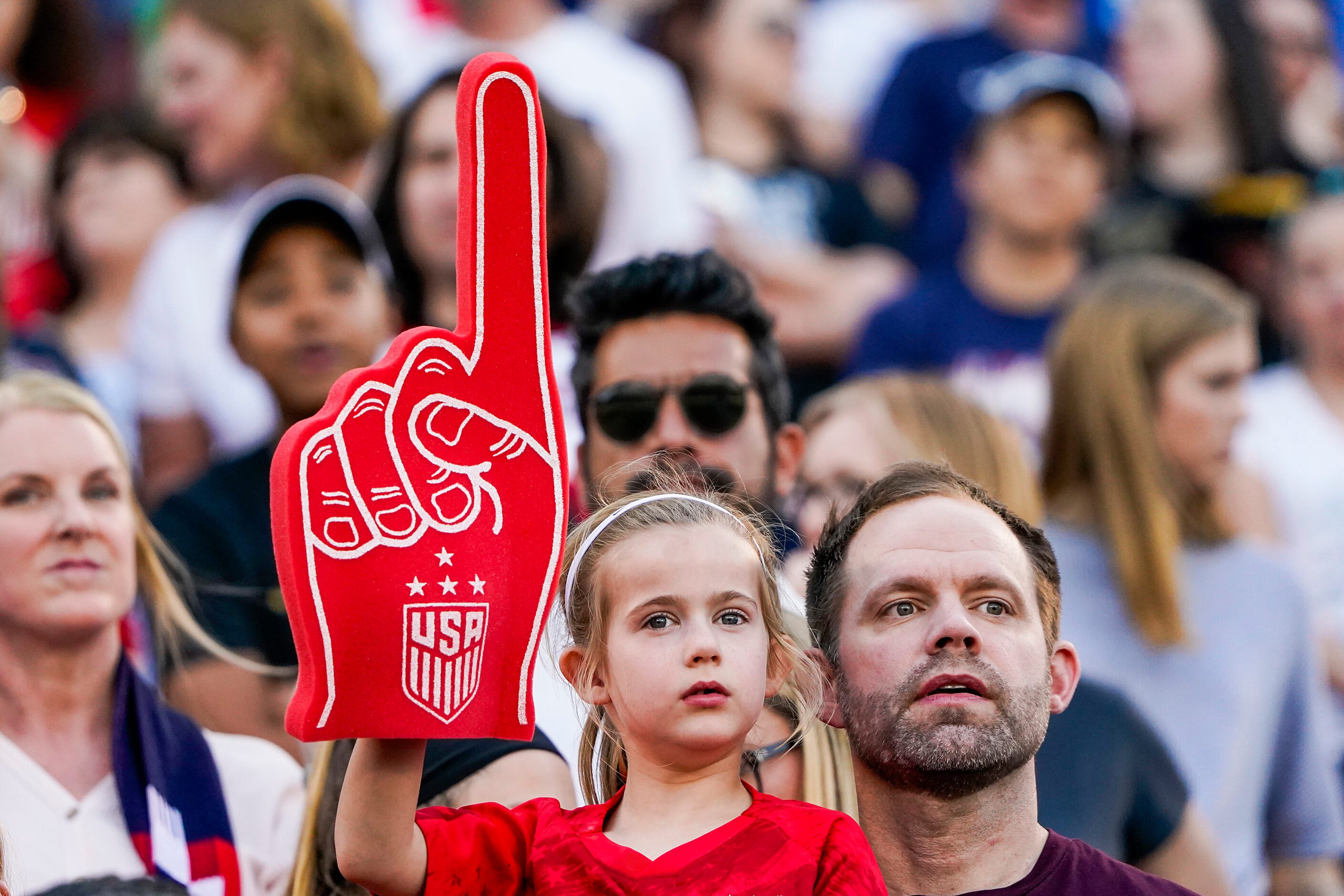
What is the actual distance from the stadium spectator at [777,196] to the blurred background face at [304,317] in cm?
153

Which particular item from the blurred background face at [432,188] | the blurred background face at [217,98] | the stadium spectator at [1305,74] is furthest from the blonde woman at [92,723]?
the stadium spectator at [1305,74]

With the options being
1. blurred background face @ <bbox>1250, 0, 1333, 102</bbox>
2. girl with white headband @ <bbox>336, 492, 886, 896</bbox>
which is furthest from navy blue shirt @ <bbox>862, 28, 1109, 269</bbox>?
girl with white headband @ <bbox>336, 492, 886, 896</bbox>

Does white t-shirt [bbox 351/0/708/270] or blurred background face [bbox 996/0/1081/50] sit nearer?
white t-shirt [bbox 351/0/708/270]

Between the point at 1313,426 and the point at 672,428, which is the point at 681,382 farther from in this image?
the point at 1313,426

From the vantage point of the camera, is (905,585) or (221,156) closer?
(905,585)

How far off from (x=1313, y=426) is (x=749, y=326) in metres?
2.45

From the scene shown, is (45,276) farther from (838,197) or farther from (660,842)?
(660,842)

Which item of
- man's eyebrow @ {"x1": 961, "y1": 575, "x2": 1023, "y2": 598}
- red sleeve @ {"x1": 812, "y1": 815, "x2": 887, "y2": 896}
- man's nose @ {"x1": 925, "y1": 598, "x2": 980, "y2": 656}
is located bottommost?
red sleeve @ {"x1": 812, "y1": 815, "x2": 887, "y2": 896}

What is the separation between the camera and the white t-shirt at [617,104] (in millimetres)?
5121

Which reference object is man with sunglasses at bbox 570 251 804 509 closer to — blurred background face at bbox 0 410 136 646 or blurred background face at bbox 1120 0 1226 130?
blurred background face at bbox 0 410 136 646

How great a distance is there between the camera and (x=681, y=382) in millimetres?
3129

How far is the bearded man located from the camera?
2.19 metres

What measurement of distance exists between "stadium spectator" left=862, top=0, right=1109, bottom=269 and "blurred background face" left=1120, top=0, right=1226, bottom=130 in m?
0.28

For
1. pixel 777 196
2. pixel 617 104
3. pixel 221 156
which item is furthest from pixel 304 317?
pixel 777 196
